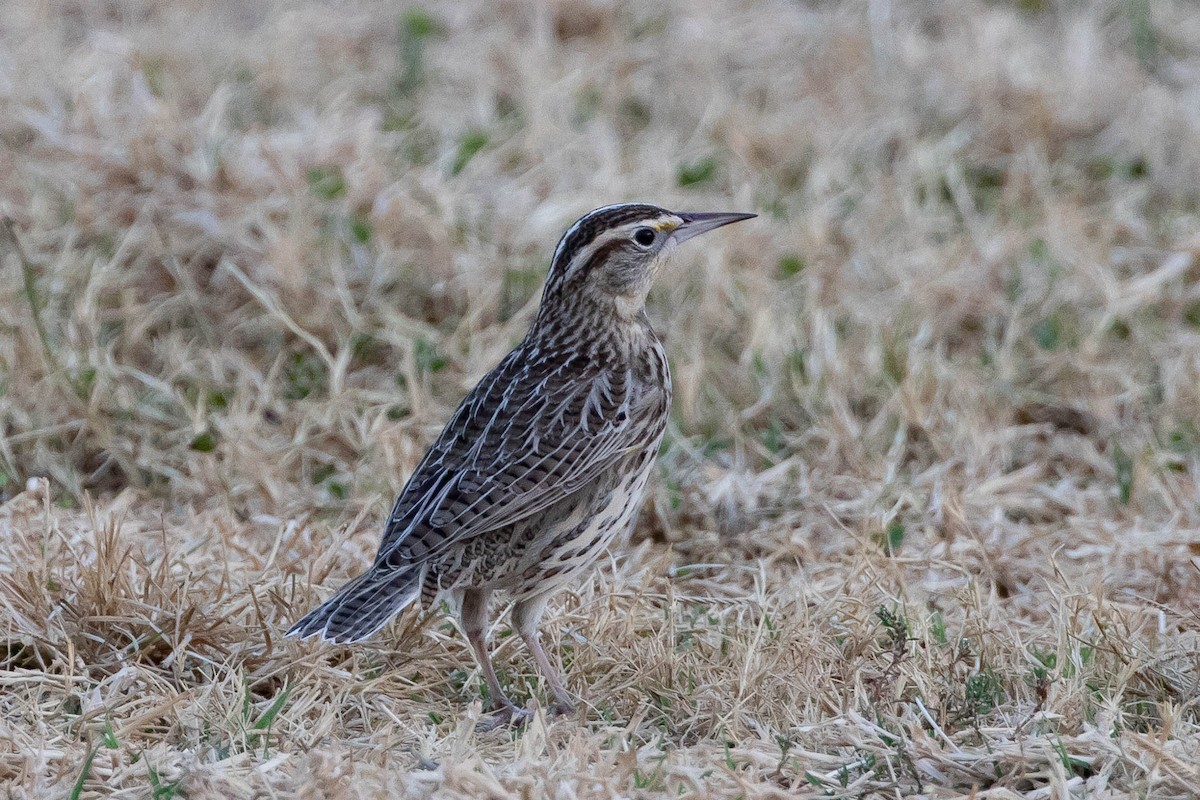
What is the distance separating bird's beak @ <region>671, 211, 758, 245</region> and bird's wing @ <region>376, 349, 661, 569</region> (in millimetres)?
551

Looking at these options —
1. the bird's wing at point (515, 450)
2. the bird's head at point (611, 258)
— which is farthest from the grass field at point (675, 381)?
the bird's head at point (611, 258)

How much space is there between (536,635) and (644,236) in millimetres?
1371

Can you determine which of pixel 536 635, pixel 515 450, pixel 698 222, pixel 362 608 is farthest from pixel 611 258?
pixel 362 608

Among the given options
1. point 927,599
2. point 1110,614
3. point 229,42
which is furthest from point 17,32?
point 1110,614

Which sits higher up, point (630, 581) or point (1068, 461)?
point (630, 581)

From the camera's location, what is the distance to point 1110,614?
535 cm

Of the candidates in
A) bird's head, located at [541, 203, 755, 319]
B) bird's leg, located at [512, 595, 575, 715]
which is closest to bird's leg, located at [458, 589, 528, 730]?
bird's leg, located at [512, 595, 575, 715]

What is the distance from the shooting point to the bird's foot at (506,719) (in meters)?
5.05

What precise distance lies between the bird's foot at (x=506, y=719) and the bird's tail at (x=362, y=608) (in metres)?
0.41

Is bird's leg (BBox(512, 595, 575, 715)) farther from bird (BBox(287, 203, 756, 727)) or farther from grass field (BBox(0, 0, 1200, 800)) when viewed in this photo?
grass field (BBox(0, 0, 1200, 800))

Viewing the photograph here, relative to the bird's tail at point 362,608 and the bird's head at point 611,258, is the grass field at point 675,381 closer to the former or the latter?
the bird's tail at point 362,608

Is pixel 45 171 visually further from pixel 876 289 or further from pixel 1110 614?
pixel 1110 614

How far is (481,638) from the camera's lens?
17.4 feet

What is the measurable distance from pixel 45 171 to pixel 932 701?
5437mm
